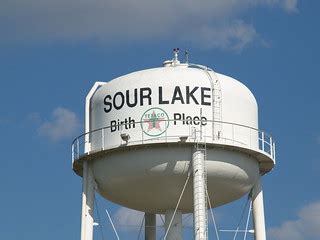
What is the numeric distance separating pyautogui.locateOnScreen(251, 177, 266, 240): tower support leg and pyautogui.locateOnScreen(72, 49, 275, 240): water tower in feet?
0.15

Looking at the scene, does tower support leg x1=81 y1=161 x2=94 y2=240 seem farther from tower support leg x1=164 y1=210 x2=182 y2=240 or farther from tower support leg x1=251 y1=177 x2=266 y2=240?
tower support leg x1=251 y1=177 x2=266 y2=240

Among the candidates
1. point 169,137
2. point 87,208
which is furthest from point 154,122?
point 87,208

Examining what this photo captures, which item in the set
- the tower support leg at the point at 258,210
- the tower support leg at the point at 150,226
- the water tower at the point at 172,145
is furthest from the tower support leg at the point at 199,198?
the tower support leg at the point at 150,226

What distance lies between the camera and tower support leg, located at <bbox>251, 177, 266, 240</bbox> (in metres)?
38.9

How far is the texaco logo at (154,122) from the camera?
1447 inches

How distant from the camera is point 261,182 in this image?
39344 millimetres

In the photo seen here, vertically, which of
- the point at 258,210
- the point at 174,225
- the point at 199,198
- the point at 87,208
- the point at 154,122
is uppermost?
the point at 154,122

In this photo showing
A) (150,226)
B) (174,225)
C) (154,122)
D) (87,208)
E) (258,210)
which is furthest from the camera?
(150,226)

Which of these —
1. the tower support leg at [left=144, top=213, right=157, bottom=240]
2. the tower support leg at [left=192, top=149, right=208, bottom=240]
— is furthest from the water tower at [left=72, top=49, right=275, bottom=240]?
the tower support leg at [left=144, top=213, right=157, bottom=240]

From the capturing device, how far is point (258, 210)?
39.1m

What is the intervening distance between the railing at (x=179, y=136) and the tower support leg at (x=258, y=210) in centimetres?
157

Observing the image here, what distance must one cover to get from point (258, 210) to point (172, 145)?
14.5ft

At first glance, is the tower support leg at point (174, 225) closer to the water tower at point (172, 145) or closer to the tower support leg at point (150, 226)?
the water tower at point (172, 145)

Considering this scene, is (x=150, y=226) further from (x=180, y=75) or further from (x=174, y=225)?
(x=180, y=75)
